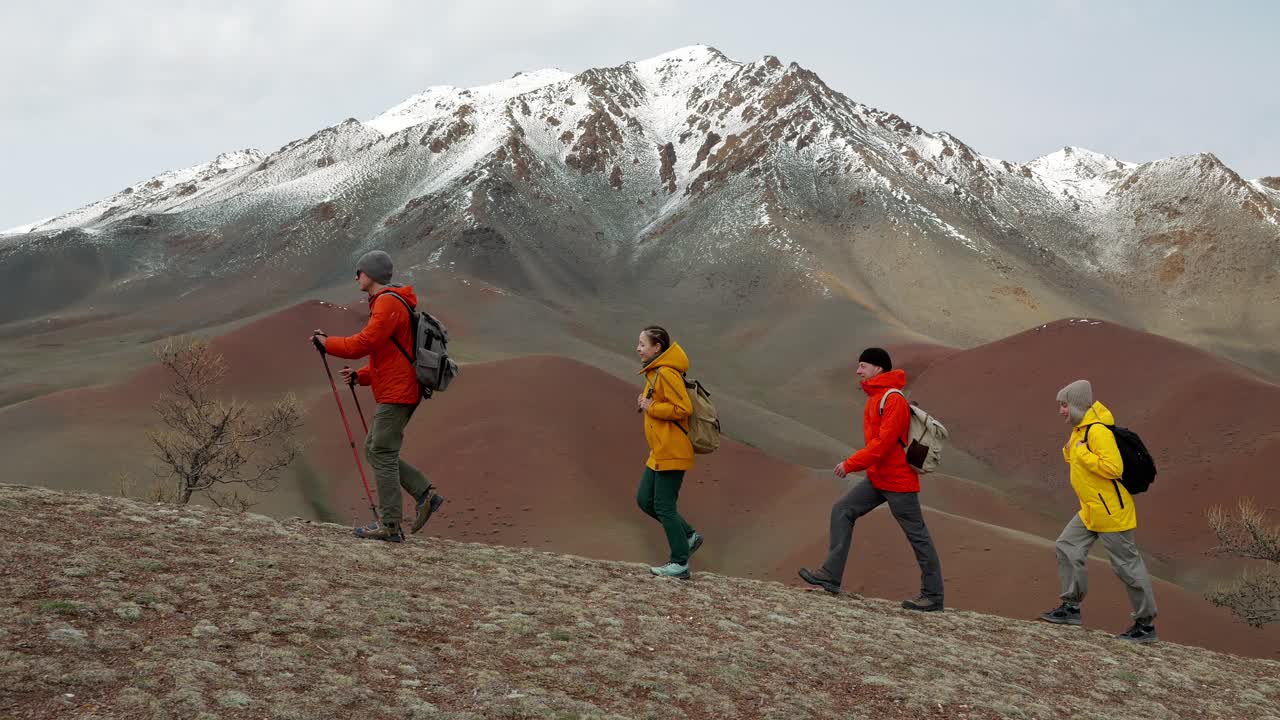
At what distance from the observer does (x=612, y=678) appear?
5.30 meters

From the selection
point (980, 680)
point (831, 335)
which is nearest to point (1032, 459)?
point (831, 335)

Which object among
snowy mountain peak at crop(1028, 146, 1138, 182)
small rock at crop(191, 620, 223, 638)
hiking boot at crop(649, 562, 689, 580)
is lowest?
small rock at crop(191, 620, 223, 638)

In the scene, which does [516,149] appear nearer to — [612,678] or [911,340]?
[911,340]

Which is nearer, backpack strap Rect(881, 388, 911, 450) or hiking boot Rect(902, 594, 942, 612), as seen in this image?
backpack strap Rect(881, 388, 911, 450)

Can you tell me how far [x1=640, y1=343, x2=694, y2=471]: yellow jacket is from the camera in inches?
321

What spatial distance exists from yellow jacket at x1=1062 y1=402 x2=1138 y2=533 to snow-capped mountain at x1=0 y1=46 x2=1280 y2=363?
317ft

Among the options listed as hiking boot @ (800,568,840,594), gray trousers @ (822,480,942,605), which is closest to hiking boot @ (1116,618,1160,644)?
gray trousers @ (822,480,942,605)

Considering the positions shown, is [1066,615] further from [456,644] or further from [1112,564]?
[456,644]

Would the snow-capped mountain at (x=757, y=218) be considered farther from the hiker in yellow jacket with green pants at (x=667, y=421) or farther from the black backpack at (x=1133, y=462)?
the hiker in yellow jacket with green pants at (x=667, y=421)

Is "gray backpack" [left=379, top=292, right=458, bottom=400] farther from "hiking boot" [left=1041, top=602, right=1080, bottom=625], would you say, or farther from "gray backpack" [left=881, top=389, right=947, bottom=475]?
"hiking boot" [left=1041, top=602, right=1080, bottom=625]

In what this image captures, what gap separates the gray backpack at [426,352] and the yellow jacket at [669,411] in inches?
74.8

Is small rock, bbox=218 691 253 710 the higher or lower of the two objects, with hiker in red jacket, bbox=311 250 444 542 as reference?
lower

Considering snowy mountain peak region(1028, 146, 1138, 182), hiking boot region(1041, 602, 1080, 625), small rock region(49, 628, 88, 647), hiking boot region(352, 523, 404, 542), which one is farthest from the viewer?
snowy mountain peak region(1028, 146, 1138, 182)

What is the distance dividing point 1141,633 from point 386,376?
7690 millimetres
